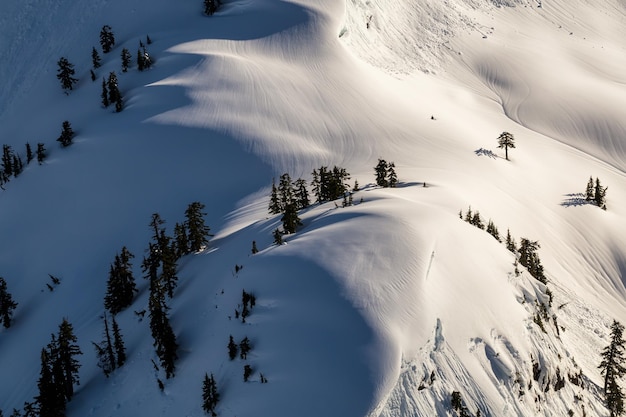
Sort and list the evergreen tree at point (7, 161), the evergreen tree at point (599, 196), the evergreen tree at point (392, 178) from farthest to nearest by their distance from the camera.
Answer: the evergreen tree at point (7, 161)
the evergreen tree at point (599, 196)
the evergreen tree at point (392, 178)

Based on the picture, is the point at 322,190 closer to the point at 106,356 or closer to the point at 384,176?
the point at 384,176

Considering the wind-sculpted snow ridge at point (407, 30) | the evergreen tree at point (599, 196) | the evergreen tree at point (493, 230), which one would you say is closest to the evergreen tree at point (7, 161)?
the wind-sculpted snow ridge at point (407, 30)

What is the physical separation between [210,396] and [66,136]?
4597cm

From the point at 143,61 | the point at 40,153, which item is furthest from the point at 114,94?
the point at 40,153

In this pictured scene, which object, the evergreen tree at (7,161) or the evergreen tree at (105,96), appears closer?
the evergreen tree at (7,161)

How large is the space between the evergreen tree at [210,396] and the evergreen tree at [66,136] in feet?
146

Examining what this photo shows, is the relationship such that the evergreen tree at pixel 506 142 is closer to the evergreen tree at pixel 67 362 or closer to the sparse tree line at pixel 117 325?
the sparse tree line at pixel 117 325

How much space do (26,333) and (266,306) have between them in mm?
24529

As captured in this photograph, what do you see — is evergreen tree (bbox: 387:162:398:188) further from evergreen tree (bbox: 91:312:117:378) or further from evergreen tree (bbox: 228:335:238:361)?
evergreen tree (bbox: 91:312:117:378)

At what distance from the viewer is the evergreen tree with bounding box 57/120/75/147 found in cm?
6669

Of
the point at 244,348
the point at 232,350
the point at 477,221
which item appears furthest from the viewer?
the point at 477,221

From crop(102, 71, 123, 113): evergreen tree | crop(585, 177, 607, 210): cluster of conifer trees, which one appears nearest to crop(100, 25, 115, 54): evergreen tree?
crop(102, 71, 123, 113): evergreen tree

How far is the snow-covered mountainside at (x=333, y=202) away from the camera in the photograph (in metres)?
33.4

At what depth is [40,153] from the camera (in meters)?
66.3
